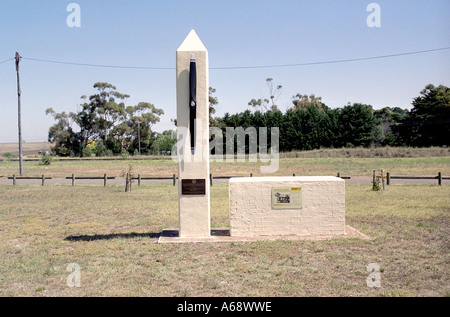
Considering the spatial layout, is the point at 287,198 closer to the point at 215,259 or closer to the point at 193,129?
the point at 215,259

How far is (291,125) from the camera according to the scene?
6669 cm

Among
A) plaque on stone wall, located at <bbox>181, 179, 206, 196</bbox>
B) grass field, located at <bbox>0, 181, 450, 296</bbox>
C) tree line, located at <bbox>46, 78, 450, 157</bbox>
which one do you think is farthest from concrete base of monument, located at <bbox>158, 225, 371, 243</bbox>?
tree line, located at <bbox>46, 78, 450, 157</bbox>

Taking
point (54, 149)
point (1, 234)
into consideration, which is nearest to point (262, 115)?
point (54, 149)

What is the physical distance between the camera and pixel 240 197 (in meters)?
9.59

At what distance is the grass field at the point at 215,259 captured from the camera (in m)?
6.44

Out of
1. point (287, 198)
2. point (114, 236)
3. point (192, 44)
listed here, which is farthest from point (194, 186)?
point (192, 44)

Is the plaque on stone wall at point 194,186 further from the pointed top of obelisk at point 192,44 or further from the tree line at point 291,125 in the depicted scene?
the tree line at point 291,125

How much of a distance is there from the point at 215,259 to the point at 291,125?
60.0 meters

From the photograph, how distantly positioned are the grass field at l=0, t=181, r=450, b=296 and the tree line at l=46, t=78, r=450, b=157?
51863mm

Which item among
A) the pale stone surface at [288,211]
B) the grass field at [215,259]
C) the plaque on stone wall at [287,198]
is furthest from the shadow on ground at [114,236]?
the plaque on stone wall at [287,198]

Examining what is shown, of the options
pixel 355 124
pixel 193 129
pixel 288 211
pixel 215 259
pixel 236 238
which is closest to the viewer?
pixel 215 259
